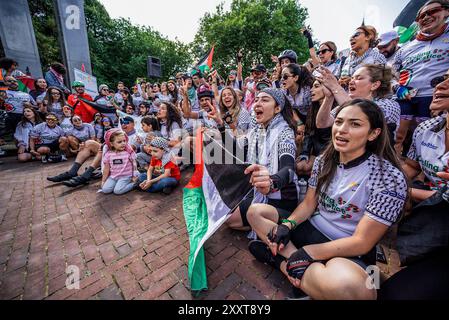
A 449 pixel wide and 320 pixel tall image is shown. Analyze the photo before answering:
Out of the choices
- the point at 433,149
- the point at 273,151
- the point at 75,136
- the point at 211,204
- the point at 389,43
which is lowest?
the point at 75,136

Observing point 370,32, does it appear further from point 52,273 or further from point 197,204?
Result: point 52,273

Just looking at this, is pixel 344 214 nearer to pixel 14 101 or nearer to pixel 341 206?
pixel 341 206

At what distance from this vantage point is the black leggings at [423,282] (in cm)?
133

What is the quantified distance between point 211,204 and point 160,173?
2.45 meters

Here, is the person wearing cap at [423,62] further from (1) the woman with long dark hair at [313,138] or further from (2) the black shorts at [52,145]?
(2) the black shorts at [52,145]

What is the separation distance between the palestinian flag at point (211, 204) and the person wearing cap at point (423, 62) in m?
2.93

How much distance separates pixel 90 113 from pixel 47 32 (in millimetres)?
21223

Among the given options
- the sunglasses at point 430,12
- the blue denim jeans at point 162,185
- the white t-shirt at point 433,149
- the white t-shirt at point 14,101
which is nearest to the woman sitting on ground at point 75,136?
the white t-shirt at point 14,101

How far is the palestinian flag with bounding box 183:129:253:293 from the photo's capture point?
195 cm

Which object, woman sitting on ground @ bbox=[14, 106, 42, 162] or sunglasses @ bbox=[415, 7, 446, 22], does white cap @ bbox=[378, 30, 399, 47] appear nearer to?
sunglasses @ bbox=[415, 7, 446, 22]

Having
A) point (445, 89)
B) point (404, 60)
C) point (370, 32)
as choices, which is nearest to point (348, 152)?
point (445, 89)

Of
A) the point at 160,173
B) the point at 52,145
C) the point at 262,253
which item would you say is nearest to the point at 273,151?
the point at 262,253

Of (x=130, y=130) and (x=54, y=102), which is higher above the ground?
(x=54, y=102)

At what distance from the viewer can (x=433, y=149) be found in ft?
6.22
